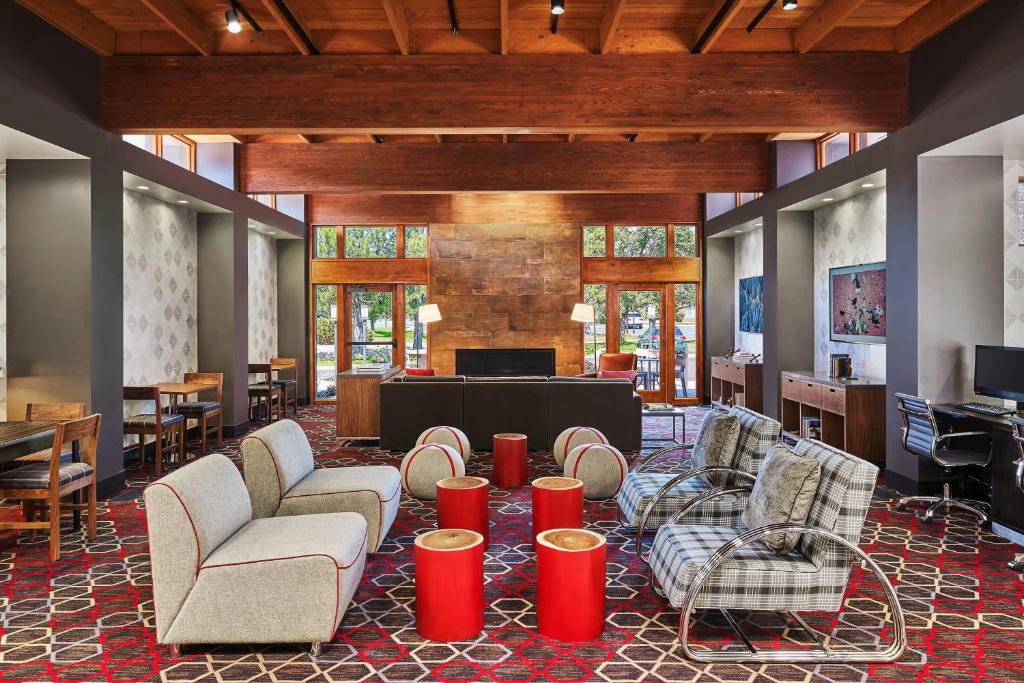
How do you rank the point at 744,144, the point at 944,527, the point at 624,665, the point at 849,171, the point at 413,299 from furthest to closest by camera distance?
1. the point at 413,299
2. the point at 744,144
3. the point at 849,171
4. the point at 944,527
5. the point at 624,665

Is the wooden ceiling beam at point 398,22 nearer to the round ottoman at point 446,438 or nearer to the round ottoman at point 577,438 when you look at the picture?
the round ottoman at point 446,438

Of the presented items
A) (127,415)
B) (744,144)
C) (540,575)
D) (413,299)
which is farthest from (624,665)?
(413,299)

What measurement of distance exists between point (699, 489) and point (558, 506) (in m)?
0.96

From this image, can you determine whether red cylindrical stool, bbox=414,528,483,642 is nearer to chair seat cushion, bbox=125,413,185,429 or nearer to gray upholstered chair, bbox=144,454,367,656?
gray upholstered chair, bbox=144,454,367,656

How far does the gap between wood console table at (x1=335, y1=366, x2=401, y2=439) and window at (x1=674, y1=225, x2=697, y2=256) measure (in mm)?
6917

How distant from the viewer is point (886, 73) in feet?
20.0

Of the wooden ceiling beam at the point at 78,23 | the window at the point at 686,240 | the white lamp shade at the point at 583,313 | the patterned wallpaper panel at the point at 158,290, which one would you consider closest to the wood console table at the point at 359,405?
the patterned wallpaper panel at the point at 158,290

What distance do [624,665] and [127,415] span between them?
21.5 feet

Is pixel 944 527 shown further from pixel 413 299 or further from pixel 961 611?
pixel 413 299

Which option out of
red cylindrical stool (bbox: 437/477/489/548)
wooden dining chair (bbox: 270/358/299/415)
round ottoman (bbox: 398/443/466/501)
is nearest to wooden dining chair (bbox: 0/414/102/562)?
round ottoman (bbox: 398/443/466/501)

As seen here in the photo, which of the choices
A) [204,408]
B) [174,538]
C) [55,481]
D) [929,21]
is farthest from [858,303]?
[55,481]

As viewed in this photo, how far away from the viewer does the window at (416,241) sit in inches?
514

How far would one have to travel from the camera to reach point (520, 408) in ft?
25.9

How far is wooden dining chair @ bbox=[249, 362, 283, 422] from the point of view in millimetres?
10258
